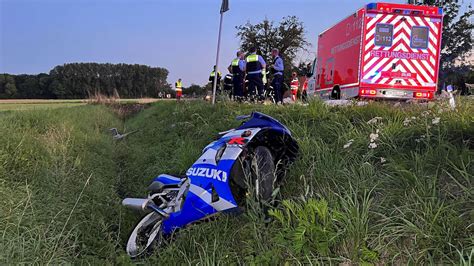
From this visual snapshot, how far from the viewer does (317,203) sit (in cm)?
257

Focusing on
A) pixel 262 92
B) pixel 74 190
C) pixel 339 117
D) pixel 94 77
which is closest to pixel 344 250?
pixel 339 117

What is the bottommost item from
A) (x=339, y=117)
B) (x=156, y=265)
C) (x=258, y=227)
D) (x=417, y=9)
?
(x=156, y=265)

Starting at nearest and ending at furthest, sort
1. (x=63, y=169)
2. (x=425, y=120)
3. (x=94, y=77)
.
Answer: (x=425, y=120) → (x=63, y=169) → (x=94, y=77)

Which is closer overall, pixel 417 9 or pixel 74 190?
pixel 74 190

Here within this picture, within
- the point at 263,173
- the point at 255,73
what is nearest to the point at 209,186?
the point at 263,173

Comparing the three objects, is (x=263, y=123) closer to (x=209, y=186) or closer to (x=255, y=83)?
(x=209, y=186)

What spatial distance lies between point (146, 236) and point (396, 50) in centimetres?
953

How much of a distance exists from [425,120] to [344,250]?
2275 millimetres

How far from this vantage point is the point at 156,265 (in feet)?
9.98

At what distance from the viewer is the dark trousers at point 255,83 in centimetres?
1129

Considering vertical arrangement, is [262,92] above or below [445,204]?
above

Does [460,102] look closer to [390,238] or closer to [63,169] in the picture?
[390,238]

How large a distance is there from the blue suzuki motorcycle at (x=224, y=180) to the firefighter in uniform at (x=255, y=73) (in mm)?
7759

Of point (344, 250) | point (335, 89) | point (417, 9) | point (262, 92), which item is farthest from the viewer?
point (335, 89)
